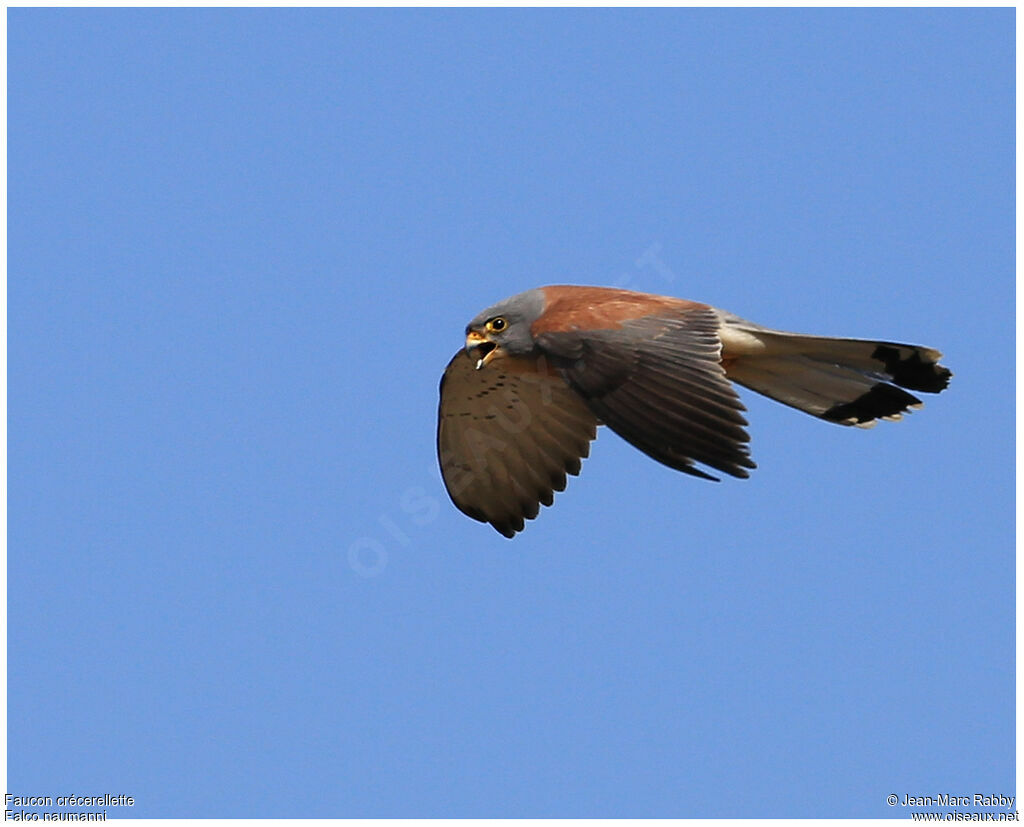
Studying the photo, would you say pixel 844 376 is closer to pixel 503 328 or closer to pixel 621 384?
pixel 621 384

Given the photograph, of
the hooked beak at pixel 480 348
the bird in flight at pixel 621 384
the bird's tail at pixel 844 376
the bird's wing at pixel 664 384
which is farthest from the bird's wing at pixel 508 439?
the bird's wing at pixel 664 384

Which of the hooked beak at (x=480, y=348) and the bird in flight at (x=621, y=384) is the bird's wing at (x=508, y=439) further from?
the hooked beak at (x=480, y=348)

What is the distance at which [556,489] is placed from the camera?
8805 mm

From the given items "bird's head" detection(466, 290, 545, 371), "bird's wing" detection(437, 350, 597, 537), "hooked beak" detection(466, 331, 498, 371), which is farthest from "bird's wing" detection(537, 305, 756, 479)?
"bird's wing" detection(437, 350, 597, 537)

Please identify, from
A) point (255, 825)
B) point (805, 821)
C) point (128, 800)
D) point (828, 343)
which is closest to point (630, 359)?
point (828, 343)

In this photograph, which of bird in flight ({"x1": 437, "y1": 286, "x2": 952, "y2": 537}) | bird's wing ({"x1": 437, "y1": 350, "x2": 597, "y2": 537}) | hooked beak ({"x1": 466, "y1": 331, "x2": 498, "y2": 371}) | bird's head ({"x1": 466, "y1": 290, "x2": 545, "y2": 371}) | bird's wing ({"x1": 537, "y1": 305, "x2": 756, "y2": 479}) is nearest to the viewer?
bird's wing ({"x1": 537, "y1": 305, "x2": 756, "y2": 479})

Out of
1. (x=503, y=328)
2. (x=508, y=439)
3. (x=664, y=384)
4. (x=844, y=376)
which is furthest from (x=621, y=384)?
(x=508, y=439)

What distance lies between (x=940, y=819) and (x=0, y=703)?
5017 millimetres

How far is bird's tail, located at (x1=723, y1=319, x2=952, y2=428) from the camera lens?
25.6 ft

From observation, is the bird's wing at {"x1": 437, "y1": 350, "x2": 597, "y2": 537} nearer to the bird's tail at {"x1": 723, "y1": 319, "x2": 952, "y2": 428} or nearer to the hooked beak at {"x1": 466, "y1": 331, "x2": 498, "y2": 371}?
the hooked beak at {"x1": 466, "y1": 331, "x2": 498, "y2": 371}

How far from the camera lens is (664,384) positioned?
22.6ft

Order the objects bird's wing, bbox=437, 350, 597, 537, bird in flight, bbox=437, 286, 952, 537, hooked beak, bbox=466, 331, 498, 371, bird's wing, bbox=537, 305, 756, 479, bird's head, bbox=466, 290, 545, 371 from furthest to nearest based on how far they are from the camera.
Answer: bird's wing, bbox=437, 350, 597, 537
hooked beak, bbox=466, 331, 498, 371
bird's head, bbox=466, 290, 545, 371
bird in flight, bbox=437, 286, 952, 537
bird's wing, bbox=537, 305, 756, 479

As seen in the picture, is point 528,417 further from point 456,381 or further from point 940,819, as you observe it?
point 940,819

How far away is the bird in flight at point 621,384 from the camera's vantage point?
676cm
